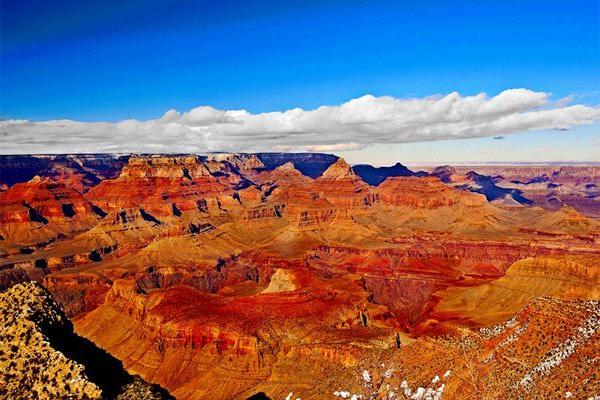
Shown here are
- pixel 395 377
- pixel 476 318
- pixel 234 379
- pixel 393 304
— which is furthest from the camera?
pixel 393 304

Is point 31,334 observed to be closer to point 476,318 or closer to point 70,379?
point 70,379

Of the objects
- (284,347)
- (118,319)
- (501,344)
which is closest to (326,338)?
(284,347)

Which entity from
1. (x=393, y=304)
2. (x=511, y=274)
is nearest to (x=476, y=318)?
(x=511, y=274)

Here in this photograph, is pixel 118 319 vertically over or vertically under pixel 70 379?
under

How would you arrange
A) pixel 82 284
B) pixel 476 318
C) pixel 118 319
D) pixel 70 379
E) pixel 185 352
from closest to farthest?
pixel 70 379 < pixel 185 352 < pixel 118 319 < pixel 476 318 < pixel 82 284

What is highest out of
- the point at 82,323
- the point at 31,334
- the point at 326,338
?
the point at 31,334

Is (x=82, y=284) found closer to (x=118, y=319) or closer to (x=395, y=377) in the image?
(x=118, y=319)

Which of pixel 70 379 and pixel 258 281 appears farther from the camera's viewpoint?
pixel 258 281
